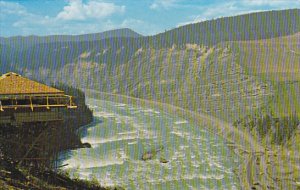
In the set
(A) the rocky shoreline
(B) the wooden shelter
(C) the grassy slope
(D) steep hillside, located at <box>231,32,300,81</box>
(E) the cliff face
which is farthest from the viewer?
(D) steep hillside, located at <box>231,32,300,81</box>

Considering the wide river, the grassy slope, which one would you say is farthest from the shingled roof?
the grassy slope

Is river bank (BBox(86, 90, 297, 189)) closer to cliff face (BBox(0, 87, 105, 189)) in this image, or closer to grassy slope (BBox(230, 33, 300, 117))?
grassy slope (BBox(230, 33, 300, 117))

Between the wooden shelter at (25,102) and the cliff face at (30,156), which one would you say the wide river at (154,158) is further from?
the wooden shelter at (25,102)

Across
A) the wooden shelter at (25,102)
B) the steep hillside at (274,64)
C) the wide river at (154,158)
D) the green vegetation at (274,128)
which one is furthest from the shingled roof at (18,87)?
the steep hillside at (274,64)

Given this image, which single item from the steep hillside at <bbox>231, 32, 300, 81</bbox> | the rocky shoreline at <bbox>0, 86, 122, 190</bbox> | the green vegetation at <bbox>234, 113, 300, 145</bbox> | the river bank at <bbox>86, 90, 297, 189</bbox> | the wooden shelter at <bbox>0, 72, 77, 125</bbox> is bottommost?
the river bank at <bbox>86, 90, 297, 189</bbox>

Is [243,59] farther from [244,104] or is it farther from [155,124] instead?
[155,124]

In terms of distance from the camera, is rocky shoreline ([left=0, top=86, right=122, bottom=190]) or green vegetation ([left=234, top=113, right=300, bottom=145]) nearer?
rocky shoreline ([left=0, top=86, right=122, bottom=190])

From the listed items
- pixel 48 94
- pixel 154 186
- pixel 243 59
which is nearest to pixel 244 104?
pixel 243 59

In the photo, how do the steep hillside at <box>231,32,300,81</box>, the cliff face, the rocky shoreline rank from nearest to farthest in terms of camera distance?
the rocky shoreline
the cliff face
the steep hillside at <box>231,32,300,81</box>
